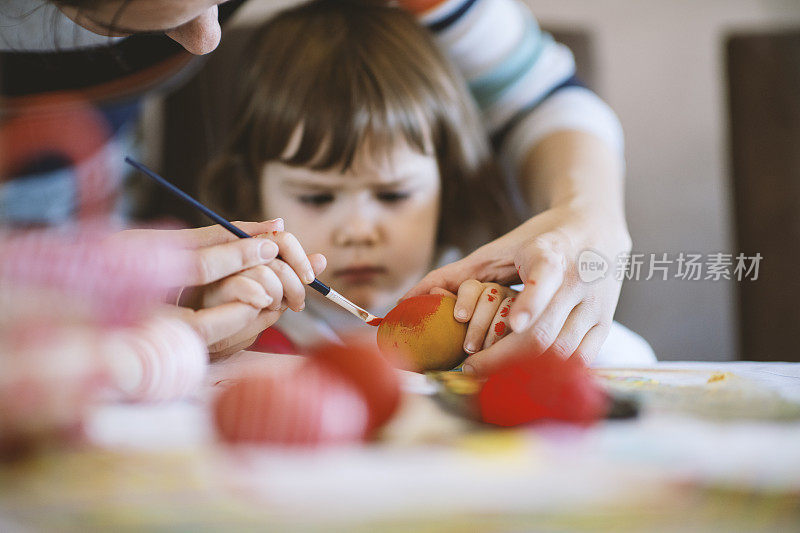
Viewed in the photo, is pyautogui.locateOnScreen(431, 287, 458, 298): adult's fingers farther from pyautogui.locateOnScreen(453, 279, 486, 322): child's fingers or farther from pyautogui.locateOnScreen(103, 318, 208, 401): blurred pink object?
pyautogui.locateOnScreen(103, 318, 208, 401): blurred pink object

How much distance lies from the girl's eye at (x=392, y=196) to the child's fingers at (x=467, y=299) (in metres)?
0.35

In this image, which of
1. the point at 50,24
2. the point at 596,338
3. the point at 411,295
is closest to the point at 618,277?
the point at 596,338

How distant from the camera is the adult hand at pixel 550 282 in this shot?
51 cm

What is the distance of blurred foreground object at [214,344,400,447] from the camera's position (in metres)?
0.29

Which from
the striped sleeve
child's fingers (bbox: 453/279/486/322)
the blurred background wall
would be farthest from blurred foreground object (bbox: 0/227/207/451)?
the blurred background wall

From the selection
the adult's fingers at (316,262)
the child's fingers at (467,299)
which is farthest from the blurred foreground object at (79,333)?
→ the child's fingers at (467,299)

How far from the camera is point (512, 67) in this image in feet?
3.50

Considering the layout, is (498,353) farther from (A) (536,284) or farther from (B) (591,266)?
(B) (591,266)

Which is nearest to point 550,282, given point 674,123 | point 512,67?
point 512,67

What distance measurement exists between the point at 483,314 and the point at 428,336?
0.17 ft

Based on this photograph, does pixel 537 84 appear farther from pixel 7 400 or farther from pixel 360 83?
pixel 7 400

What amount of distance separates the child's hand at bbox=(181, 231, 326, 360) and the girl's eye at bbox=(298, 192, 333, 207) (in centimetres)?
36

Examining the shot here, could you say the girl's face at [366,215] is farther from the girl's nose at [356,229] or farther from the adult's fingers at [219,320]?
the adult's fingers at [219,320]

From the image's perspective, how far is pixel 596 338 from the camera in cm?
58
